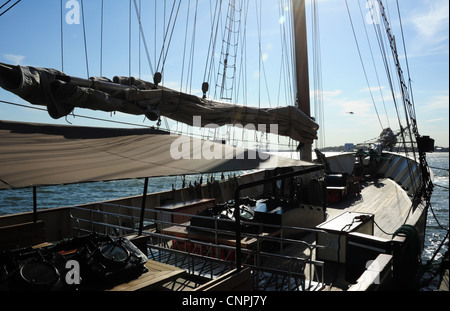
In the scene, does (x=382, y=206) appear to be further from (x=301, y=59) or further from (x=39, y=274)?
(x=39, y=274)

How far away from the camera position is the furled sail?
492cm

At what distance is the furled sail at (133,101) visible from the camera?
4.92 meters

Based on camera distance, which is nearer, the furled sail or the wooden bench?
the furled sail

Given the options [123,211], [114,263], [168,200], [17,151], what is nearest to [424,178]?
[168,200]

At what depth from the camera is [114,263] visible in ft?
11.4

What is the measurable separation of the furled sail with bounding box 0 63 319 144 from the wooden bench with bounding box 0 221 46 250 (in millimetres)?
1831

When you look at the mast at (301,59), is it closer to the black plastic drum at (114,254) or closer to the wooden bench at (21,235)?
the wooden bench at (21,235)

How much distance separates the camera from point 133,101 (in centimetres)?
655

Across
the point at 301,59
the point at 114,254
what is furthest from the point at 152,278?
the point at 301,59

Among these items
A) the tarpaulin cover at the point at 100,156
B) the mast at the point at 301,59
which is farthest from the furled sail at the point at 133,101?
the mast at the point at 301,59

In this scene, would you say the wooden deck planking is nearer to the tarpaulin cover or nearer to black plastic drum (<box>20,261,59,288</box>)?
black plastic drum (<box>20,261,59,288</box>)

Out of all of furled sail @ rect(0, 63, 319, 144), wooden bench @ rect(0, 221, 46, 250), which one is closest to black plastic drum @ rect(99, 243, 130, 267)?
wooden bench @ rect(0, 221, 46, 250)

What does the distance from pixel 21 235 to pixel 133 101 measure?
9.92 feet
